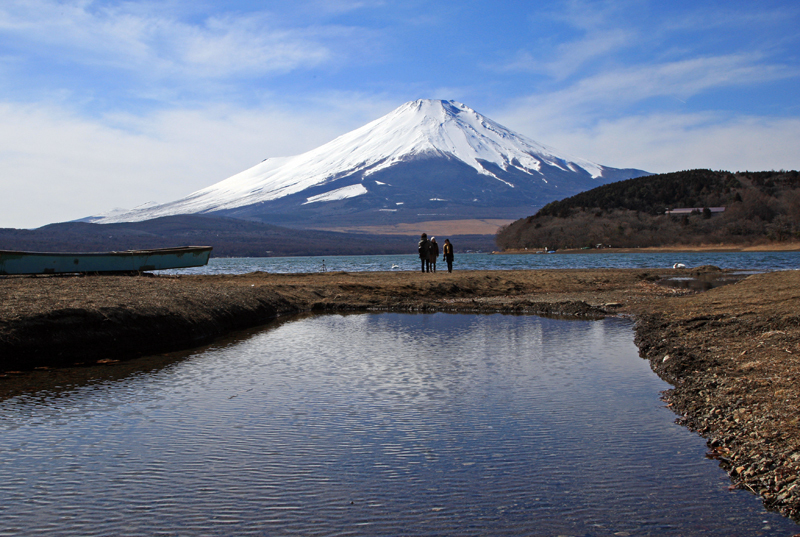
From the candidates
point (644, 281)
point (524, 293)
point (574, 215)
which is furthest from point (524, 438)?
point (574, 215)

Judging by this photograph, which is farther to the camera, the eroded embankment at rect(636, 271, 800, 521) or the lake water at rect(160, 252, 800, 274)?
the lake water at rect(160, 252, 800, 274)

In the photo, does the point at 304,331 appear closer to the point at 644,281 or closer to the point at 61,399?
the point at 61,399

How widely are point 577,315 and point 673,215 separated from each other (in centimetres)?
13649

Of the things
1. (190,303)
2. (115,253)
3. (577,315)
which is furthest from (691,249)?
(190,303)

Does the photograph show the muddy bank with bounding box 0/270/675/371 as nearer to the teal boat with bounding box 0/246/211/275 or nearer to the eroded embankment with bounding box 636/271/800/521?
the teal boat with bounding box 0/246/211/275

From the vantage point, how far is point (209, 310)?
54.9 feet

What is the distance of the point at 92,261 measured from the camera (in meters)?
23.0

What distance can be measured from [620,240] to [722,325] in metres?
131

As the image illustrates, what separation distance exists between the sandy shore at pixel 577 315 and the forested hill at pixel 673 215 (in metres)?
113

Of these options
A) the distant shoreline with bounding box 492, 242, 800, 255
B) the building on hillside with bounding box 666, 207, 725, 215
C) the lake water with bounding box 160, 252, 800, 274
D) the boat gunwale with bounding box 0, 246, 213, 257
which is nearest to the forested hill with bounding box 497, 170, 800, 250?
the building on hillside with bounding box 666, 207, 725, 215

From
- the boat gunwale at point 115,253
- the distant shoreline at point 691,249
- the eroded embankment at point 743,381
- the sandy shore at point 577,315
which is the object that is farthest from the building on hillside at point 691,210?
the eroded embankment at point 743,381

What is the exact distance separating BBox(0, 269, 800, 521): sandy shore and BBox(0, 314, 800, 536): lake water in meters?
0.39

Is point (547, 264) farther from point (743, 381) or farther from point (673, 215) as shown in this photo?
point (673, 215)

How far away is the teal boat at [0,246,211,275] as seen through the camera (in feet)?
67.2
